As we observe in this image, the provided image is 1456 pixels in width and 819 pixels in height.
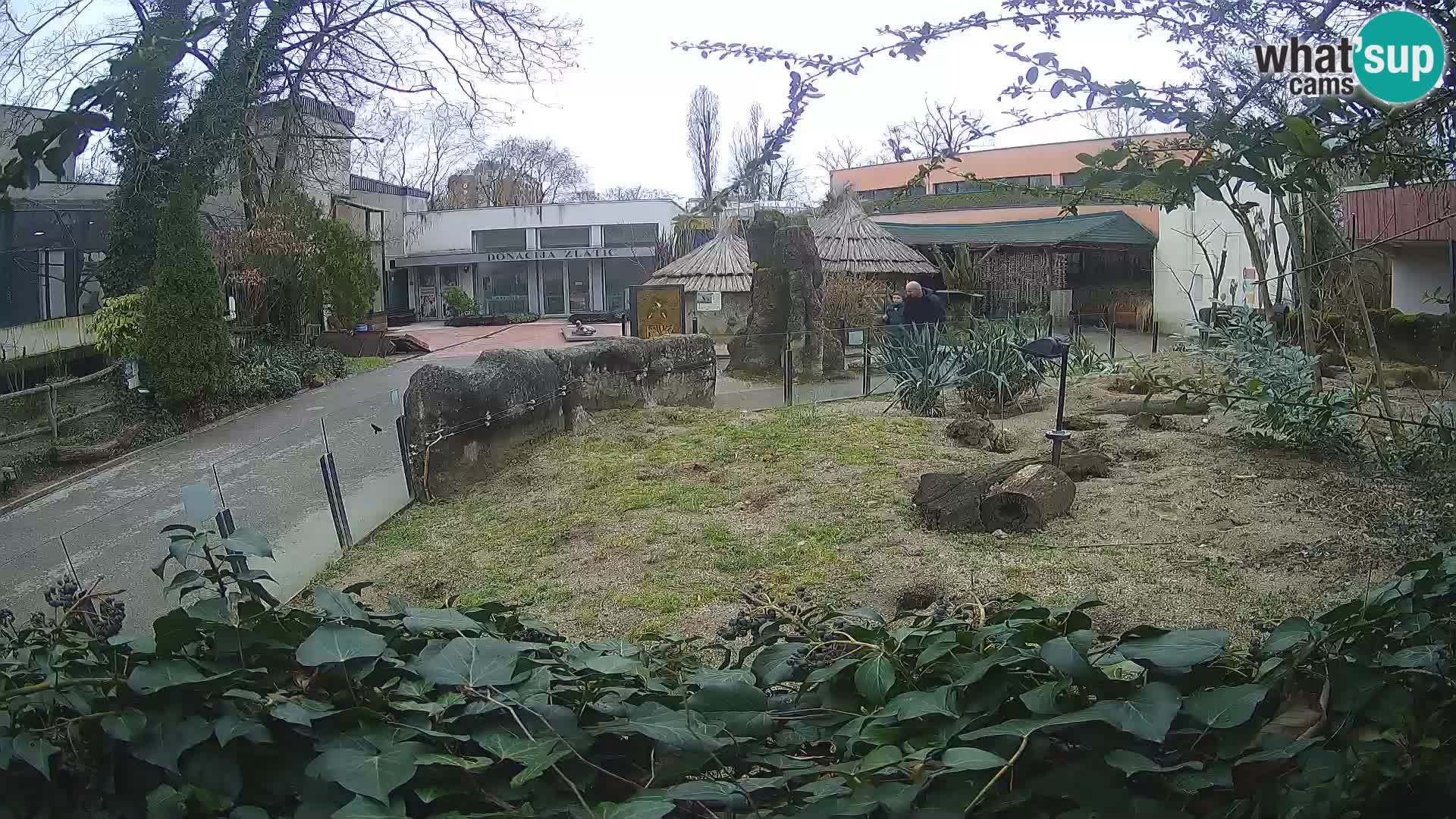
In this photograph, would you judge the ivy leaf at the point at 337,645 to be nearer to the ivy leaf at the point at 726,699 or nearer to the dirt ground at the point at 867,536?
the ivy leaf at the point at 726,699

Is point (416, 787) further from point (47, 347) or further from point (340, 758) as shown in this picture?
point (47, 347)

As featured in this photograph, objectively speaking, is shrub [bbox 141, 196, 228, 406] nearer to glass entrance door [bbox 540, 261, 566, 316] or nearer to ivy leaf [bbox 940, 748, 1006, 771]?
ivy leaf [bbox 940, 748, 1006, 771]

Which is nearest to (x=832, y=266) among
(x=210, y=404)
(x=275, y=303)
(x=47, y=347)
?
(x=275, y=303)

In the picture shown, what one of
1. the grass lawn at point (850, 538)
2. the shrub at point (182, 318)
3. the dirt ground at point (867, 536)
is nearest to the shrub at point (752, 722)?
the dirt ground at point (867, 536)

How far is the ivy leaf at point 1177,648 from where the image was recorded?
156 cm

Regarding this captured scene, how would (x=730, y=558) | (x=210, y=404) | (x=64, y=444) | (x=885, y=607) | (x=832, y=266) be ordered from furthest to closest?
1. (x=832, y=266)
2. (x=210, y=404)
3. (x=64, y=444)
4. (x=730, y=558)
5. (x=885, y=607)

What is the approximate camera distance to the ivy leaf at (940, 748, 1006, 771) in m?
1.38

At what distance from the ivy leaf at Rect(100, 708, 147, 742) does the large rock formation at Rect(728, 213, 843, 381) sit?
1308 centimetres

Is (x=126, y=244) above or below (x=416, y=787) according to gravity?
above

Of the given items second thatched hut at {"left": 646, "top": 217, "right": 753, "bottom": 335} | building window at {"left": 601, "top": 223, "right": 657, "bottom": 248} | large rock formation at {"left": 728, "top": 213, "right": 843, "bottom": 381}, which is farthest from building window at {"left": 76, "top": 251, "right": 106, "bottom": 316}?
building window at {"left": 601, "top": 223, "right": 657, "bottom": 248}

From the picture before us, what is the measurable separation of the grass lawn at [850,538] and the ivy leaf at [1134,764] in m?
2.77

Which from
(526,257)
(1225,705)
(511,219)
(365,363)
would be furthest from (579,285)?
(1225,705)

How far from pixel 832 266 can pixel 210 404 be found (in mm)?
10905

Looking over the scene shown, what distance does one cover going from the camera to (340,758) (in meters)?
1.50
